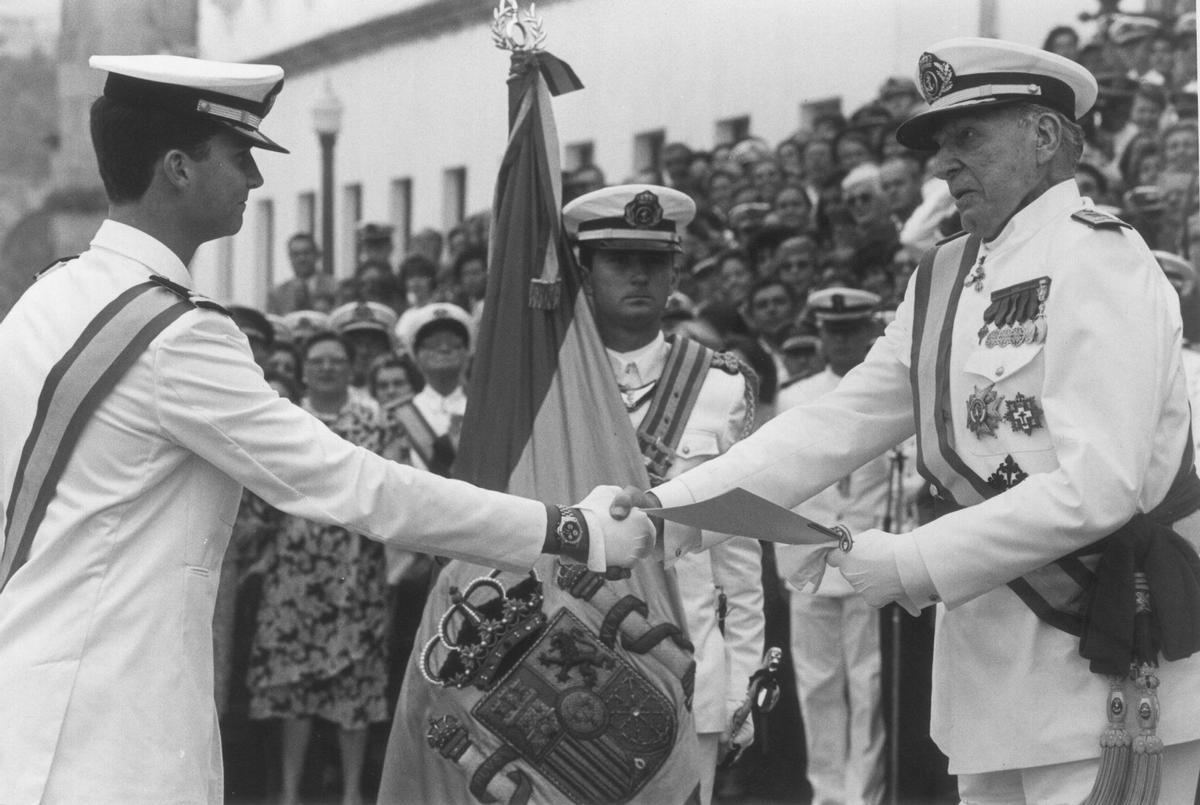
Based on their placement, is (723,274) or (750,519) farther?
(723,274)

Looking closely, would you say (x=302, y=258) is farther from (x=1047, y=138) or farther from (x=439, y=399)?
(x=1047, y=138)

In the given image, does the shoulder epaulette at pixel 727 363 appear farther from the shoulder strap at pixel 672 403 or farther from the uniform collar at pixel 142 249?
the uniform collar at pixel 142 249

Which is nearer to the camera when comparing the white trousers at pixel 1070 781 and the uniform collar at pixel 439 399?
the white trousers at pixel 1070 781

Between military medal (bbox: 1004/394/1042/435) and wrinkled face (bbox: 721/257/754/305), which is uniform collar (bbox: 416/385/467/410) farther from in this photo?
military medal (bbox: 1004/394/1042/435)

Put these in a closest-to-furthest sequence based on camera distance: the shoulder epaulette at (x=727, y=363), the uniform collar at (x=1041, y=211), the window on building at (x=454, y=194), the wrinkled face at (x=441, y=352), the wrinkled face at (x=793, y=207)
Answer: the uniform collar at (x=1041, y=211) < the shoulder epaulette at (x=727, y=363) < the wrinkled face at (x=441, y=352) < the wrinkled face at (x=793, y=207) < the window on building at (x=454, y=194)

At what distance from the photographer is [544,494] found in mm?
5738

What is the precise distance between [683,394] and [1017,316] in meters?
1.94

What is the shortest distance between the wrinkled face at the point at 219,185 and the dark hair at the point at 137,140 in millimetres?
30

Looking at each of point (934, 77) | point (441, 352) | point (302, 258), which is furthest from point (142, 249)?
point (302, 258)

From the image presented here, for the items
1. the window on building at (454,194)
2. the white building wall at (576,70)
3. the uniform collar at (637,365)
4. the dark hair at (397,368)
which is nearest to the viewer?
the uniform collar at (637,365)

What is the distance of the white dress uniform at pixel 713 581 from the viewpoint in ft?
19.6

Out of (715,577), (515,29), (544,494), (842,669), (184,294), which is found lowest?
(842,669)

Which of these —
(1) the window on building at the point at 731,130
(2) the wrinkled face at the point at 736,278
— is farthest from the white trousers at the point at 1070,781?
(1) the window on building at the point at 731,130

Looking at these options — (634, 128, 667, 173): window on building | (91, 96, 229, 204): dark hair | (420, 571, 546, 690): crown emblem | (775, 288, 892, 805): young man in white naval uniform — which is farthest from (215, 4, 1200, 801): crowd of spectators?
(91, 96, 229, 204): dark hair
